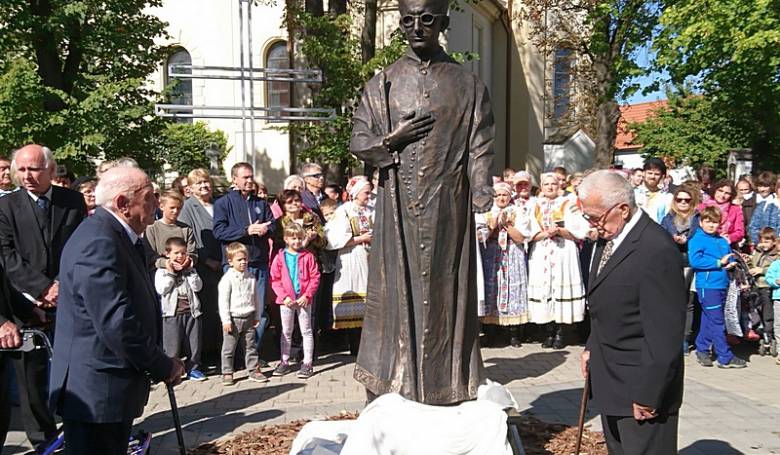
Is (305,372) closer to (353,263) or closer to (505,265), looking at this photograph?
(353,263)

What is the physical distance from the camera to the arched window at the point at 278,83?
A: 23.6 meters

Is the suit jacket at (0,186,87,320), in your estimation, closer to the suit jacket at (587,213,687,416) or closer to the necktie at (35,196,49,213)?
the necktie at (35,196,49,213)

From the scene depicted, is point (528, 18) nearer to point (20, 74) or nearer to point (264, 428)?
point (20, 74)

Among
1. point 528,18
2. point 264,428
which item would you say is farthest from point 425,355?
point 528,18

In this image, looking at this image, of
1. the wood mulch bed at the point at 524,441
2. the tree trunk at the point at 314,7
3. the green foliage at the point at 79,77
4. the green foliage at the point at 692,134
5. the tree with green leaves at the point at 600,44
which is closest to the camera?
the wood mulch bed at the point at 524,441

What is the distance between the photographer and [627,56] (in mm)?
16141

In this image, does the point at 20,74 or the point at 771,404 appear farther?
the point at 20,74

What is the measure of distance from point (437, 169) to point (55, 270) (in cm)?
337

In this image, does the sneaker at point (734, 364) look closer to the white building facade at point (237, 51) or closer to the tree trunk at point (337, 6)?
the tree trunk at point (337, 6)

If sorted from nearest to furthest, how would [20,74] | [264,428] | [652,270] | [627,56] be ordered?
[652,270], [264,428], [20,74], [627,56]

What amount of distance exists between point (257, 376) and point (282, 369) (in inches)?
14.3

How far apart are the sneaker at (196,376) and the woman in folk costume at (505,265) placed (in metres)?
3.34

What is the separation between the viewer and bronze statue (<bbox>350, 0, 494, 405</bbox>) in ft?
12.8

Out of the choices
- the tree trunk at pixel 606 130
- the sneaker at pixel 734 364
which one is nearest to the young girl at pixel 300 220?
the sneaker at pixel 734 364
